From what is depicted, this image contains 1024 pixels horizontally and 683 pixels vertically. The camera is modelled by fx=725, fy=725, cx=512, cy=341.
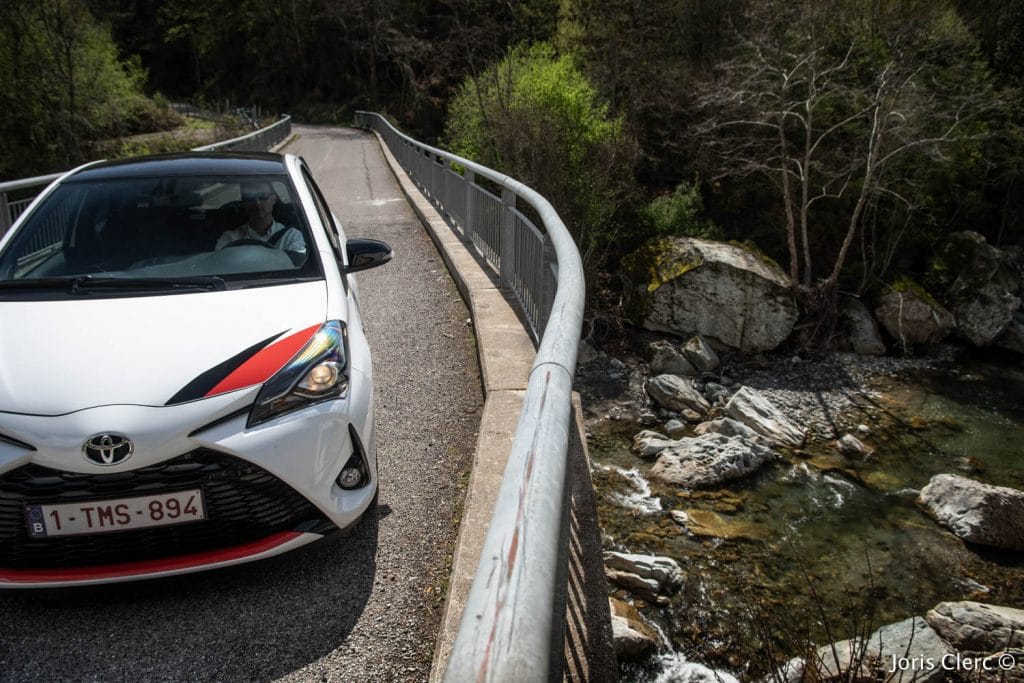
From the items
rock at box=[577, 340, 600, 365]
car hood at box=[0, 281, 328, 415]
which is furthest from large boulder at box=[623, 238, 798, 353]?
car hood at box=[0, 281, 328, 415]

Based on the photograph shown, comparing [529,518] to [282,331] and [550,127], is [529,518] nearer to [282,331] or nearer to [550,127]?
[282,331]

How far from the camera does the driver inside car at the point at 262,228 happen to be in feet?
13.7

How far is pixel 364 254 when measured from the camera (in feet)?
15.3

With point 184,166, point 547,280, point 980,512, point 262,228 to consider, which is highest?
point 184,166

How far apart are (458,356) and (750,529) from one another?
6.11 metres

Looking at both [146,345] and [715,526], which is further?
[715,526]

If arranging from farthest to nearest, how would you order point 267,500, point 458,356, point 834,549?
Result: point 834,549
point 458,356
point 267,500

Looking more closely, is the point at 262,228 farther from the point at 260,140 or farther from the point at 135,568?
the point at 260,140

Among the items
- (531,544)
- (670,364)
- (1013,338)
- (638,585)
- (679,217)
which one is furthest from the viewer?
(679,217)

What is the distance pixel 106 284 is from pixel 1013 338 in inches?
964

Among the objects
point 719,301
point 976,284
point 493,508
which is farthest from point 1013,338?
point 493,508

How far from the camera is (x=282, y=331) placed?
3244 millimetres

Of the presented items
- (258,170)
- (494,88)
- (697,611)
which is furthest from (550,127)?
(258,170)

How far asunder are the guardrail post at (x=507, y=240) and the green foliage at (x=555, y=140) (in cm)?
1201
